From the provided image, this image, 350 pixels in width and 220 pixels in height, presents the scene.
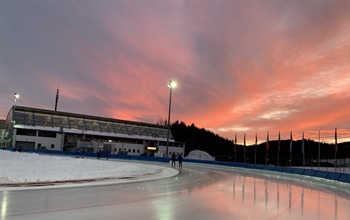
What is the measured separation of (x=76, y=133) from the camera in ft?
292

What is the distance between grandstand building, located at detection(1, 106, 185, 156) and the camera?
265 feet

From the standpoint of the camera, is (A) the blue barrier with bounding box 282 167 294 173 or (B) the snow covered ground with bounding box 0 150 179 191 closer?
(B) the snow covered ground with bounding box 0 150 179 191

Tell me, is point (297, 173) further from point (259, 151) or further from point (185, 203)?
point (259, 151)

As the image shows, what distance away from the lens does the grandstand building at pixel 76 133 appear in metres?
80.7

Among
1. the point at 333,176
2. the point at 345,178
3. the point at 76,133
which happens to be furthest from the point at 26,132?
the point at 345,178

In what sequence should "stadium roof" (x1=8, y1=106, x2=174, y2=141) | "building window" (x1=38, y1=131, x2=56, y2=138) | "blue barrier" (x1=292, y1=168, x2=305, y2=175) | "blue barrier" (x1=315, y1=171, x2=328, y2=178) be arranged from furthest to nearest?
"stadium roof" (x1=8, y1=106, x2=174, y2=141), "building window" (x1=38, y1=131, x2=56, y2=138), "blue barrier" (x1=292, y1=168, x2=305, y2=175), "blue barrier" (x1=315, y1=171, x2=328, y2=178)

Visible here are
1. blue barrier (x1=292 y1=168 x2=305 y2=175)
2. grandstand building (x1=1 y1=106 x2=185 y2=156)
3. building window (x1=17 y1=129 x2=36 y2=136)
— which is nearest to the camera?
blue barrier (x1=292 y1=168 x2=305 y2=175)

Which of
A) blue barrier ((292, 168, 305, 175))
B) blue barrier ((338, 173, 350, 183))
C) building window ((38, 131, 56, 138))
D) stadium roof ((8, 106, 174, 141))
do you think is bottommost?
blue barrier ((292, 168, 305, 175))

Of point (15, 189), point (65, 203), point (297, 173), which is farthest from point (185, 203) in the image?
point (297, 173)

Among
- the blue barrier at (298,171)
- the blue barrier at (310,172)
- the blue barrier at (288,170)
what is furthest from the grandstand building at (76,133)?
the blue barrier at (310,172)

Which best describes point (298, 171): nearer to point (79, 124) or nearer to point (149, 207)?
point (149, 207)

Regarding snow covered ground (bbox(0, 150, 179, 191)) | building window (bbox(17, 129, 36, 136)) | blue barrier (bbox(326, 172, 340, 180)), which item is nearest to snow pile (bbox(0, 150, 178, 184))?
snow covered ground (bbox(0, 150, 179, 191))

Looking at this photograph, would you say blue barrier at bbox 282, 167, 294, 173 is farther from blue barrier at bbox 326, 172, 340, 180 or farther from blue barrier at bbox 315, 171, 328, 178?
blue barrier at bbox 326, 172, 340, 180

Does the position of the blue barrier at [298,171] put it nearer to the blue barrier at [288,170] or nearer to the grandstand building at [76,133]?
the blue barrier at [288,170]
